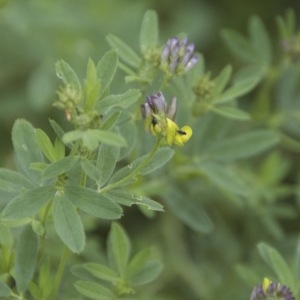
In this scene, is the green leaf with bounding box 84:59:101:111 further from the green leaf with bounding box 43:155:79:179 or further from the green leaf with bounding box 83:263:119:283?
the green leaf with bounding box 83:263:119:283

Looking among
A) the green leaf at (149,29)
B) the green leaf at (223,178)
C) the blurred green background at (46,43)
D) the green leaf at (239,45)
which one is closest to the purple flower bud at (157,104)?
the green leaf at (149,29)

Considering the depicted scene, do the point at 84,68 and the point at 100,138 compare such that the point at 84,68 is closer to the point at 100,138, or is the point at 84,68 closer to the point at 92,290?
the point at 92,290

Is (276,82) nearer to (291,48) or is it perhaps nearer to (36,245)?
(291,48)

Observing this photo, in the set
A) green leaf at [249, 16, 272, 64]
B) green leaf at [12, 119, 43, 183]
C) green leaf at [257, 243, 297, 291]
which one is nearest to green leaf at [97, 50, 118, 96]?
green leaf at [12, 119, 43, 183]

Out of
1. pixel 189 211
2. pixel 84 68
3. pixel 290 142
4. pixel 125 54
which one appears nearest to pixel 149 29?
pixel 125 54

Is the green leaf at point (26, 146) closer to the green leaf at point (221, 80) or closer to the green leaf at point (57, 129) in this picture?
the green leaf at point (57, 129)
